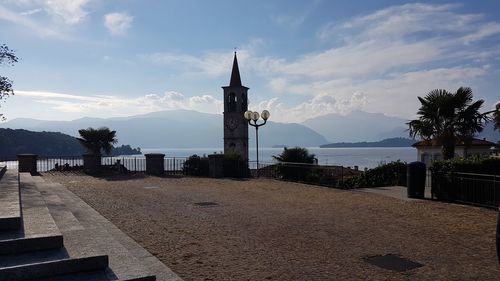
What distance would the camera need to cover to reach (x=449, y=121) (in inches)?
768

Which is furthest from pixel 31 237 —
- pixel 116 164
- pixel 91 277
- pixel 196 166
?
pixel 116 164

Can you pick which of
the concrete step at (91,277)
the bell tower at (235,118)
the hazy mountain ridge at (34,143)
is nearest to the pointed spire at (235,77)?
the bell tower at (235,118)

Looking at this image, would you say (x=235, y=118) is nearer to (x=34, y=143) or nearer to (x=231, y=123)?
(x=231, y=123)

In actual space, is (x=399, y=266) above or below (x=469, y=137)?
→ below

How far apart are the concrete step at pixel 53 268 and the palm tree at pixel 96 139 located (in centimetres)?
2222

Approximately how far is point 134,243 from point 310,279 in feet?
10.6

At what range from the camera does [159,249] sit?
7129 mm

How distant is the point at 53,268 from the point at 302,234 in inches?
180

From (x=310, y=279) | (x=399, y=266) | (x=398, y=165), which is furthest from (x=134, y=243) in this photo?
(x=398, y=165)

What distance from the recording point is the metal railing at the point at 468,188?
1209 cm

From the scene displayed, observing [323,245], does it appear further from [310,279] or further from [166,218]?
[166,218]

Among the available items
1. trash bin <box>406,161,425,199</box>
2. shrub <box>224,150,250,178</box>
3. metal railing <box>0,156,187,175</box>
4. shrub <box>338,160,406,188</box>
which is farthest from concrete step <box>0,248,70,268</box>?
metal railing <box>0,156,187,175</box>

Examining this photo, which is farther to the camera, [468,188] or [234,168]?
[234,168]

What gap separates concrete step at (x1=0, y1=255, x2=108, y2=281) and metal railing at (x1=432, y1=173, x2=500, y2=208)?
1029cm
